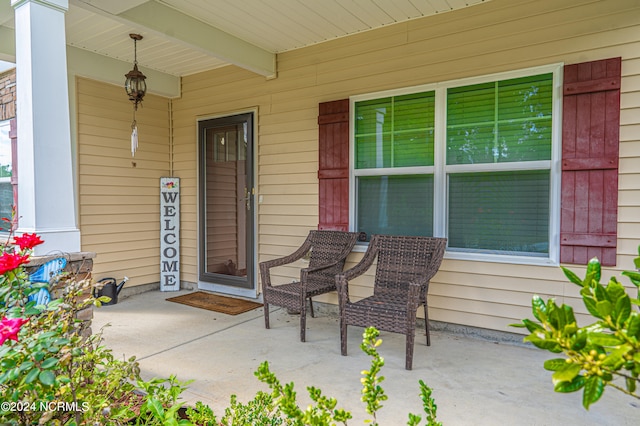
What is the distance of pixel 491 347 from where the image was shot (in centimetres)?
313

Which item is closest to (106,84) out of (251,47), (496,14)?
(251,47)

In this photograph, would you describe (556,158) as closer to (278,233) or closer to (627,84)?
(627,84)

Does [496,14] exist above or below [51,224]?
above

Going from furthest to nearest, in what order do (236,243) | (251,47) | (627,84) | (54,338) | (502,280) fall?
1. (236,243)
2. (251,47)
3. (502,280)
4. (627,84)
5. (54,338)

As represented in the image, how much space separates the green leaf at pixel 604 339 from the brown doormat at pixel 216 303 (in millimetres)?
3823

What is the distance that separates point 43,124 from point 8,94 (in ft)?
10.6

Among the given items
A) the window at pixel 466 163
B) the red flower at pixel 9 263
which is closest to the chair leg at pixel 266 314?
the window at pixel 466 163

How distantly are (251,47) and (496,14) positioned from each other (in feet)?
7.64

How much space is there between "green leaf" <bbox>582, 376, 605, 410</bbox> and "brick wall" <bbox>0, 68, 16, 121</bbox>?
5.88 metres

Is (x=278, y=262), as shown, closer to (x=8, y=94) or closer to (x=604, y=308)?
(x=604, y=308)

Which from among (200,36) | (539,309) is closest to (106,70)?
(200,36)

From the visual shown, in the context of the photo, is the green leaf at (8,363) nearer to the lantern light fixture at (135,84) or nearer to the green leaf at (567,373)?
the green leaf at (567,373)

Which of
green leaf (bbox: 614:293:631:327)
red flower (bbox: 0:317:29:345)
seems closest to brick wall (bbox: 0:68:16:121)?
red flower (bbox: 0:317:29:345)

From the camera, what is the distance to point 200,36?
3.61m
